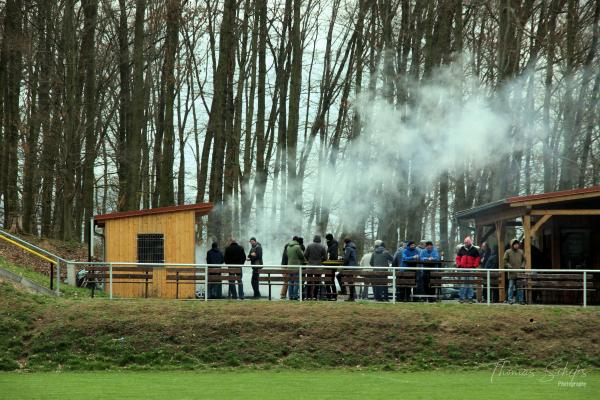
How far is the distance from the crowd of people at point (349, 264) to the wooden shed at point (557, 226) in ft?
2.29

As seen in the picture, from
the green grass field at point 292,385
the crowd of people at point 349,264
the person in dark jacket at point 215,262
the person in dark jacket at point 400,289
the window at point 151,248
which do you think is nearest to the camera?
the green grass field at point 292,385

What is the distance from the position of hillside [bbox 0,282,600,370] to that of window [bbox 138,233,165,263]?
192 inches

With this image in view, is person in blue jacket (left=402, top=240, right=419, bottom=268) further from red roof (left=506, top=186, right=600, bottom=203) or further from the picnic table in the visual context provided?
red roof (left=506, top=186, right=600, bottom=203)

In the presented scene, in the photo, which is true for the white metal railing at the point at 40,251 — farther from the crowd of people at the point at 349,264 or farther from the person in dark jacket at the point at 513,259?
the person in dark jacket at the point at 513,259

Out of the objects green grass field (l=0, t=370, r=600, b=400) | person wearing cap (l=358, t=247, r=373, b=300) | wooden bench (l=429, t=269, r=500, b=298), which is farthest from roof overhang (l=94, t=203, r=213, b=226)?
green grass field (l=0, t=370, r=600, b=400)

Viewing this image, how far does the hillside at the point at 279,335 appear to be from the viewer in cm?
2602

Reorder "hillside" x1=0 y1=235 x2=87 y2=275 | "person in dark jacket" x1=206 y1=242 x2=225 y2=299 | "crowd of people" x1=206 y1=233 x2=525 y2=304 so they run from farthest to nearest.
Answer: "hillside" x1=0 y1=235 x2=87 y2=275, "person in dark jacket" x1=206 y1=242 x2=225 y2=299, "crowd of people" x1=206 y1=233 x2=525 y2=304

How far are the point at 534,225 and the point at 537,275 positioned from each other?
247 cm

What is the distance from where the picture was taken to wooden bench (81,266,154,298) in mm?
30891

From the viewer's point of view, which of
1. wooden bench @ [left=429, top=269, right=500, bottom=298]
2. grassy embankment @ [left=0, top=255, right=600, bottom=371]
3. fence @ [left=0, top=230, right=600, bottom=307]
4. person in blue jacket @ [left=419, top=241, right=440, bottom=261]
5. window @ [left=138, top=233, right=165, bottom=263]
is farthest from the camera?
window @ [left=138, top=233, right=165, bottom=263]

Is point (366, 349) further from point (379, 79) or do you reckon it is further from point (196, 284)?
point (379, 79)

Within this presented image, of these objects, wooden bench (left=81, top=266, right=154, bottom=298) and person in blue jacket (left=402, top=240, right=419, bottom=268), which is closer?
wooden bench (left=81, top=266, right=154, bottom=298)

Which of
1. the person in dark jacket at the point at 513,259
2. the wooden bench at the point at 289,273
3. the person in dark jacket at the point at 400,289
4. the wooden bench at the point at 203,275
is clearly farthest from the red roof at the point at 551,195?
the wooden bench at the point at 203,275

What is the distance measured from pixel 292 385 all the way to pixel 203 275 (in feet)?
32.7
